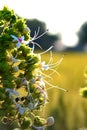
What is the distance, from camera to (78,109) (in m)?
11.3

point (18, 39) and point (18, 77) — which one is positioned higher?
point (18, 39)

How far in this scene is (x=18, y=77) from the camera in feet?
11.8

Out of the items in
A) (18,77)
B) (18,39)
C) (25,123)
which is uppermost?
(18,39)

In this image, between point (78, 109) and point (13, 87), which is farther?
point (78, 109)

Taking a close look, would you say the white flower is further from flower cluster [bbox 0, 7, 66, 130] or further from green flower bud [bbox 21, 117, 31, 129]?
green flower bud [bbox 21, 117, 31, 129]

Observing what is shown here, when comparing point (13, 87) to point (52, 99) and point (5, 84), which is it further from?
point (52, 99)

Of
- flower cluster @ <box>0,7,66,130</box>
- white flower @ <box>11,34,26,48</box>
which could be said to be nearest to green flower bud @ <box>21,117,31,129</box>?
flower cluster @ <box>0,7,66,130</box>

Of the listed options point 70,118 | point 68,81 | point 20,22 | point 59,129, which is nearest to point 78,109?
point 70,118

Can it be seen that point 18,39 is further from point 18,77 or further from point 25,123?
point 25,123

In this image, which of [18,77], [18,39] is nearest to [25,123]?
[18,77]

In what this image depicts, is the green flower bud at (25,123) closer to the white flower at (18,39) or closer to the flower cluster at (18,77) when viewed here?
the flower cluster at (18,77)

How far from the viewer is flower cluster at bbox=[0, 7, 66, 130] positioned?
3480mm

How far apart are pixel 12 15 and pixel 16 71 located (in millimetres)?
348

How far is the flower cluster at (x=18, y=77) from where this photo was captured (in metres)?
3.48
